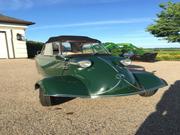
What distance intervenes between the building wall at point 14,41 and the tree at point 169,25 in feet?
65.9

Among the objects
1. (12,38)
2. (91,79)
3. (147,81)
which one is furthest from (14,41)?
(147,81)

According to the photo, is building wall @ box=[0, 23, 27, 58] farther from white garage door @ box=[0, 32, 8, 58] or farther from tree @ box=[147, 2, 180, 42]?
tree @ box=[147, 2, 180, 42]

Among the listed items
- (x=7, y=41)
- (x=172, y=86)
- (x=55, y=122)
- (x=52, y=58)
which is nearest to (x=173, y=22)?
(x=7, y=41)

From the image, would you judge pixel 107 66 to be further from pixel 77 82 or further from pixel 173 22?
pixel 173 22

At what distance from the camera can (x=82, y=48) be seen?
7414 mm

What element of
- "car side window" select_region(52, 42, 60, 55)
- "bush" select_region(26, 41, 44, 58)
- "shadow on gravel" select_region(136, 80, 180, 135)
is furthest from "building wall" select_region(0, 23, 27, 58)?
"shadow on gravel" select_region(136, 80, 180, 135)

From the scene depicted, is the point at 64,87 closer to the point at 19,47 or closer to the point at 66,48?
the point at 66,48

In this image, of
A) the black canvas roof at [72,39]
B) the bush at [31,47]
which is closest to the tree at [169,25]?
the bush at [31,47]

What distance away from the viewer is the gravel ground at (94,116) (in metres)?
4.25

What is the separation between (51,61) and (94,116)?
2573 millimetres

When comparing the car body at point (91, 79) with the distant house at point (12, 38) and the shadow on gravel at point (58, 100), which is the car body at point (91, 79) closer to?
the shadow on gravel at point (58, 100)

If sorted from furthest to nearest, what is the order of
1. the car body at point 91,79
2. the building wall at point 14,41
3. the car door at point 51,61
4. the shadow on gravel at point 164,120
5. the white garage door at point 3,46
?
the building wall at point 14,41 → the white garage door at point 3,46 → the car door at point 51,61 → the car body at point 91,79 → the shadow on gravel at point 164,120

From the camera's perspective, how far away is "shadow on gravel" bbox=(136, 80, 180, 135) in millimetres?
4129

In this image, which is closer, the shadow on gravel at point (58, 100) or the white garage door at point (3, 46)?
the shadow on gravel at point (58, 100)
